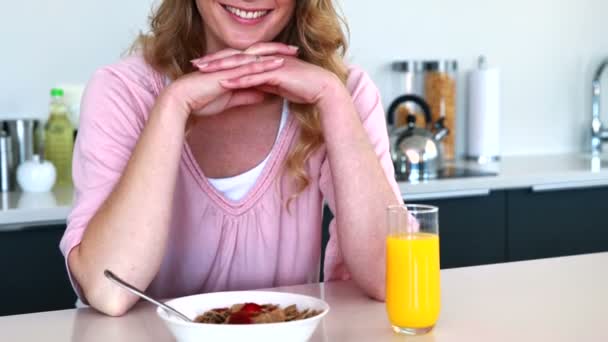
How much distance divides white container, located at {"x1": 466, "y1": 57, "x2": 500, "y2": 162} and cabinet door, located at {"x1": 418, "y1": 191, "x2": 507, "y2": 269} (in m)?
0.52

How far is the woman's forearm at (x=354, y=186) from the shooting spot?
4.47ft

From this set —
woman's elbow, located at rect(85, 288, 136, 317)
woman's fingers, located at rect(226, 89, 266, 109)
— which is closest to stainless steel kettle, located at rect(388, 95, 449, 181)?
woman's fingers, located at rect(226, 89, 266, 109)

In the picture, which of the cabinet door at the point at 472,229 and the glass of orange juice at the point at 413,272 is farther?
the cabinet door at the point at 472,229

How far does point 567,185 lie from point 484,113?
49 centimetres

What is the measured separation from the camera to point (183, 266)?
1.51 meters

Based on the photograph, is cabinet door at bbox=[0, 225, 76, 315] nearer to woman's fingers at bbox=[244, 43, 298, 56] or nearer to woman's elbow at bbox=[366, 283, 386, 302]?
woman's fingers at bbox=[244, 43, 298, 56]

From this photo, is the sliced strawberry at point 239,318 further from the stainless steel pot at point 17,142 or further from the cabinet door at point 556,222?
the cabinet door at point 556,222

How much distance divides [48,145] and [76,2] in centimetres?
43

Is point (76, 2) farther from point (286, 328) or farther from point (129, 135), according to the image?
point (286, 328)

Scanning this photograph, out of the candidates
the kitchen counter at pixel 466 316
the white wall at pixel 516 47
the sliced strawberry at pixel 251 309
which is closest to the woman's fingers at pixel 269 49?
the kitchen counter at pixel 466 316

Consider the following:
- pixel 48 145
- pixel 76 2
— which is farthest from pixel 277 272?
pixel 76 2

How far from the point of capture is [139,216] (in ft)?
4.21

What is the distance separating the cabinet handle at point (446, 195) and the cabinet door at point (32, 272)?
931mm

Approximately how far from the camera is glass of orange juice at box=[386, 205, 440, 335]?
106cm
